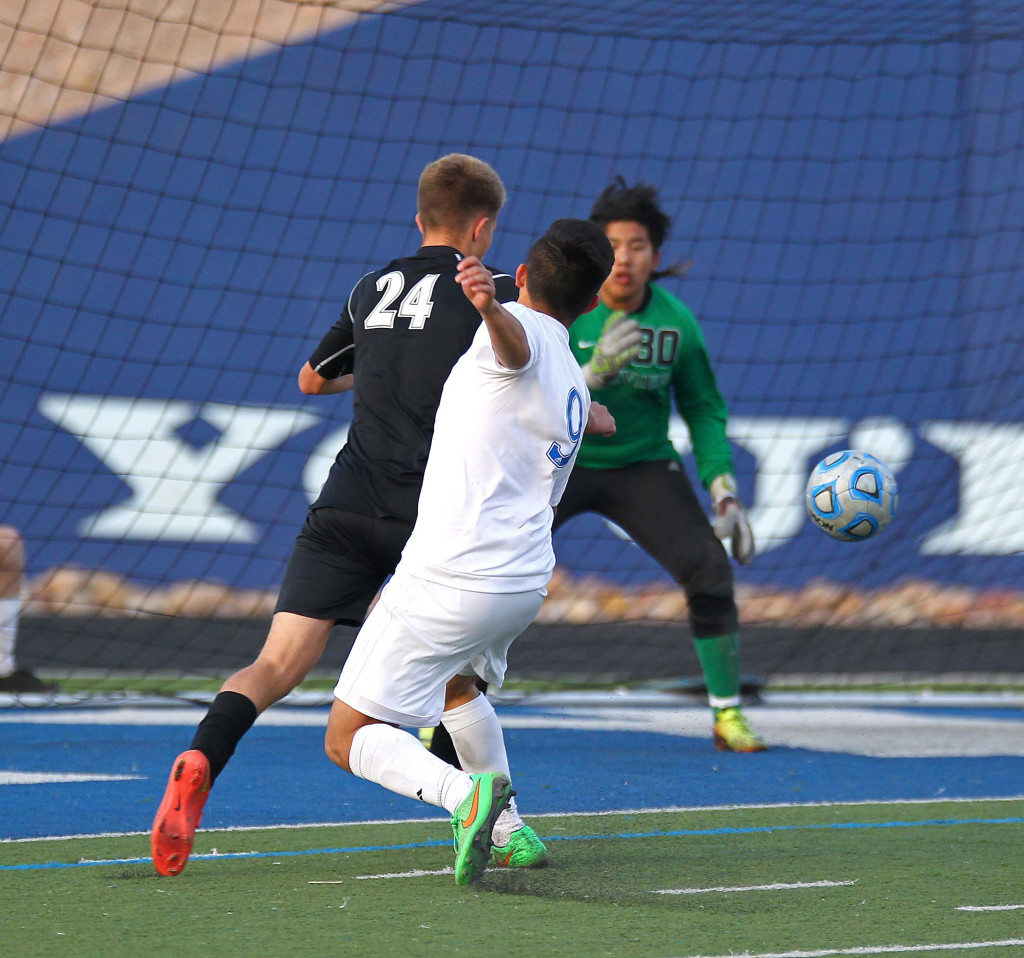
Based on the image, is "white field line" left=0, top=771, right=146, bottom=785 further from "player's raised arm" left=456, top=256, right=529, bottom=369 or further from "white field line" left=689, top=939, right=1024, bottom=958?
"white field line" left=689, top=939, right=1024, bottom=958

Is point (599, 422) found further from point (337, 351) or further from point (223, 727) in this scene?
point (223, 727)

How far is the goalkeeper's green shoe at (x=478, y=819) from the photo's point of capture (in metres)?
3.10

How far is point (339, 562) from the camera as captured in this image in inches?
148

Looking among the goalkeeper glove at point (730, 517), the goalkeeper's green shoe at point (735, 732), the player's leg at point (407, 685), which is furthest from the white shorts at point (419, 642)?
the goalkeeper's green shoe at point (735, 732)

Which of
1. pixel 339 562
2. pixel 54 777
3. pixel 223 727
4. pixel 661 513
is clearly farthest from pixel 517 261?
pixel 223 727

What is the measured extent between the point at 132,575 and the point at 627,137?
4195 millimetres

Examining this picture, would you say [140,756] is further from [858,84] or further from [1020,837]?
[858,84]

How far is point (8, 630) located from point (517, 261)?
12.9ft

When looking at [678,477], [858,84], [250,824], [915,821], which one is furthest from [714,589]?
[858,84]

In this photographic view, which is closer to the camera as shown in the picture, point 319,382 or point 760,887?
point 760,887

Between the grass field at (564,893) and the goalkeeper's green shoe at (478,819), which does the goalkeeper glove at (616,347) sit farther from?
the goalkeeper's green shoe at (478,819)

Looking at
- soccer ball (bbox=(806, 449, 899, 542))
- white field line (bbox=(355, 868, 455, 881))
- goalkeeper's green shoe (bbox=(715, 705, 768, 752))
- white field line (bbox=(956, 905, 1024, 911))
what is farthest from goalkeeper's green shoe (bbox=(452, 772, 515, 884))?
goalkeeper's green shoe (bbox=(715, 705, 768, 752))

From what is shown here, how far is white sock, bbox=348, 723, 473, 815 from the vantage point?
3.23 metres

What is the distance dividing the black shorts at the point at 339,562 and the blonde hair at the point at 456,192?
80 cm
